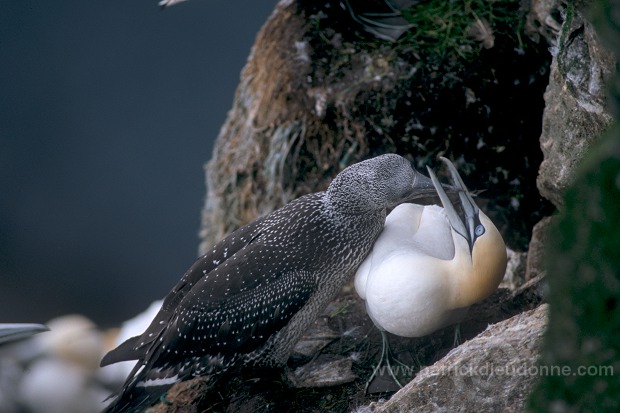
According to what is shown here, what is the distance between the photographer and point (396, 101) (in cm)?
327

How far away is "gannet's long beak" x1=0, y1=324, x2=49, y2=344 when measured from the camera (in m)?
3.00

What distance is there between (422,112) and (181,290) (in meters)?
1.32

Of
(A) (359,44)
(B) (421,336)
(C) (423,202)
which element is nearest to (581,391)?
(B) (421,336)

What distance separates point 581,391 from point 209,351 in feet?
5.30

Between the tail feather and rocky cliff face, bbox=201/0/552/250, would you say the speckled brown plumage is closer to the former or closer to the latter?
the tail feather

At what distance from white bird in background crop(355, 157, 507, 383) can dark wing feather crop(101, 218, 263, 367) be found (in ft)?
1.69

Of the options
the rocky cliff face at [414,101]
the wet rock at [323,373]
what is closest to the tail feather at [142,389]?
the wet rock at [323,373]

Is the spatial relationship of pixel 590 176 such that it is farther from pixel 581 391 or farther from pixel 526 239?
pixel 526 239

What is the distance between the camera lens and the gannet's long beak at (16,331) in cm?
300

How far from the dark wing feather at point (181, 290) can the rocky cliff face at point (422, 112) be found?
0.28 m

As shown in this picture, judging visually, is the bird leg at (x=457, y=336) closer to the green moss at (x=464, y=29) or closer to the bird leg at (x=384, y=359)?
the bird leg at (x=384, y=359)

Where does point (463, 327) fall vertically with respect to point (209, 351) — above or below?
below

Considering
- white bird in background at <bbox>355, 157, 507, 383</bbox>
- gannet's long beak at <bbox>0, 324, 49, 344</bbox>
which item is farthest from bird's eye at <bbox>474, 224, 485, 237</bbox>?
gannet's long beak at <bbox>0, 324, 49, 344</bbox>

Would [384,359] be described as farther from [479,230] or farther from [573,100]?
[573,100]
